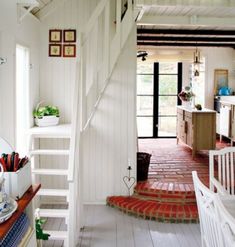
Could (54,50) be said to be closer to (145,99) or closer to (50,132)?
(50,132)

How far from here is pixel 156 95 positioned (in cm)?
989

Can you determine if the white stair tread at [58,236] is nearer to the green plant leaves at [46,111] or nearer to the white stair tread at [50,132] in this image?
the white stair tread at [50,132]

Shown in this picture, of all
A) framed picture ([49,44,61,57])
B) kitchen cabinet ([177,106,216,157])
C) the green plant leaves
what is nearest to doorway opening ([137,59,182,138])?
kitchen cabinet ([177,106,216,157])

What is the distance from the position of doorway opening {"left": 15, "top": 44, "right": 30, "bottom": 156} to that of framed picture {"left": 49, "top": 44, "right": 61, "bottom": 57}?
0.62 metres

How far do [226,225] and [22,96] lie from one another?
3.49m

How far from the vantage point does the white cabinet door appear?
812 centimetres

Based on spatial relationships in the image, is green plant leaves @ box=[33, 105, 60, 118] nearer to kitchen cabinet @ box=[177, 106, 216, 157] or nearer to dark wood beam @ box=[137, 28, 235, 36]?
dark wood beam @ box=[137, 28, 235, 36]

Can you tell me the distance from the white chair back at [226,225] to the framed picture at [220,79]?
320 inches

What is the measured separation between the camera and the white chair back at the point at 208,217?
194cm

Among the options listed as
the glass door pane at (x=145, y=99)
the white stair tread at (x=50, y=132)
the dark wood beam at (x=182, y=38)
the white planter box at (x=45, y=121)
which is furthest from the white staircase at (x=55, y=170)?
the glass door pane at (x=145, y=99)

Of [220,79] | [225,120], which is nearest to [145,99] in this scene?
[220,79]

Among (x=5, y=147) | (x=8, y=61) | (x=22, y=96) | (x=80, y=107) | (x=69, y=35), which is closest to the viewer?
(x=5, y=147)

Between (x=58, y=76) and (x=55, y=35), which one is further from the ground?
(x=55, y=35)

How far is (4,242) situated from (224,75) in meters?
8.64
